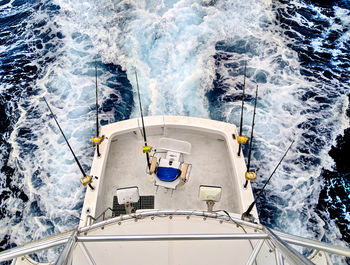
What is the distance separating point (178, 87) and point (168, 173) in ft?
14.4

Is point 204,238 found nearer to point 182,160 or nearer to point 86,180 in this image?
point 86,180

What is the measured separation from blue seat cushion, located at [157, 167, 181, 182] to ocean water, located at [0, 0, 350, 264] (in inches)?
114

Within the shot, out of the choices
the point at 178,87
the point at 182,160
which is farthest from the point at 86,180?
Answer: the point at 178,87

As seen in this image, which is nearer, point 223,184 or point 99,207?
point 99,207

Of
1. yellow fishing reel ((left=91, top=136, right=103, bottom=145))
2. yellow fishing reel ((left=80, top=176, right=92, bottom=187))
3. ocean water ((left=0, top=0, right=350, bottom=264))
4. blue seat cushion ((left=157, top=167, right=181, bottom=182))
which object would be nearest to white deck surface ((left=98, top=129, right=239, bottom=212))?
blue seat cushion ((left=157, top=167, right=181, bottom=182))

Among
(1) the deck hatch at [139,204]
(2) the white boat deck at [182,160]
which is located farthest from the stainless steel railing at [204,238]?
(1) the deck hatch at [139,204]

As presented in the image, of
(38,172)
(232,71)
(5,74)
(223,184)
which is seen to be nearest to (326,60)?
(232,71)

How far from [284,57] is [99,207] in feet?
28.7

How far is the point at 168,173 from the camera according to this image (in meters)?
5.60

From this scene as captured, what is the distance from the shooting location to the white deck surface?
18.7 ft

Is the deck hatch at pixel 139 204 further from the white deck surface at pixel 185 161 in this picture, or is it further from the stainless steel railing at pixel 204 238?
→ the stainless steel railing at pixel 204 238

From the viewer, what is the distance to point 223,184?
5918mm

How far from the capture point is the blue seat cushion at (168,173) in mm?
5551

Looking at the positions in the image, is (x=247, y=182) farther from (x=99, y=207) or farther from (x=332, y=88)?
(x=332, y=88)
